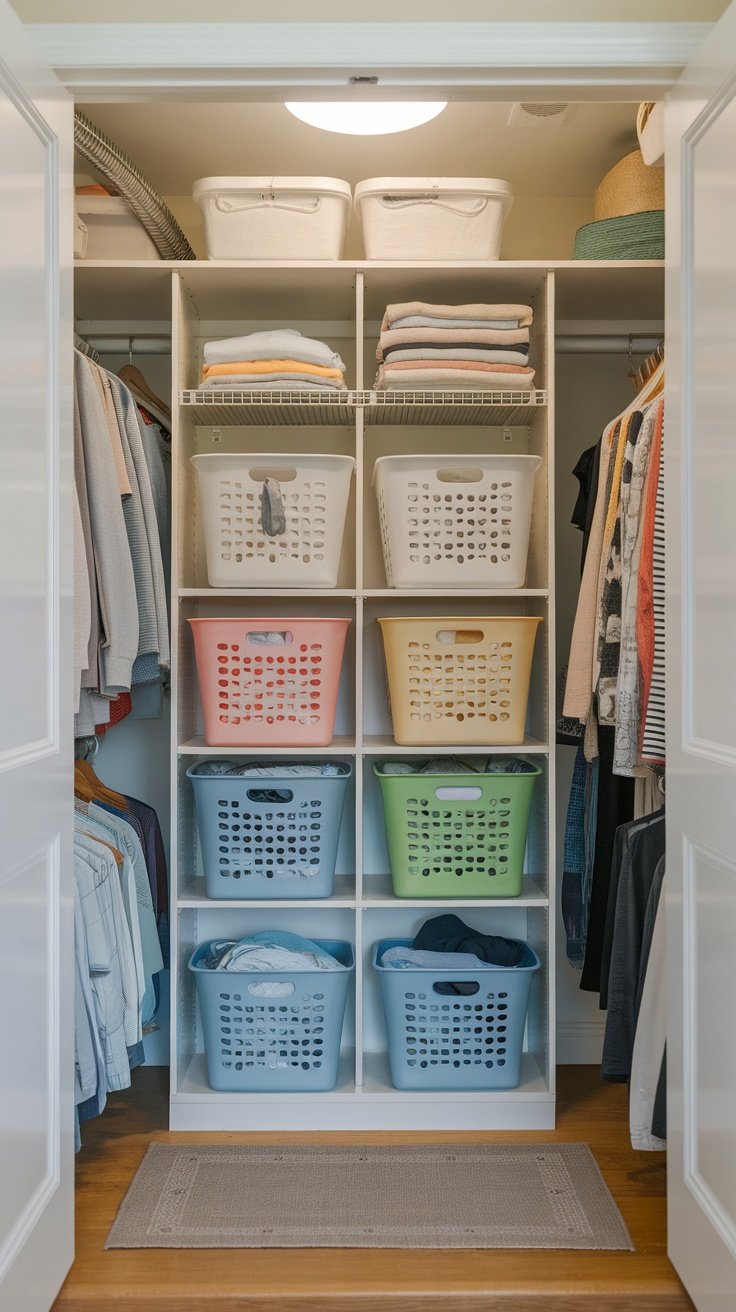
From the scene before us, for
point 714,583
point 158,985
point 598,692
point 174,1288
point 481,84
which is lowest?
point 174,1288

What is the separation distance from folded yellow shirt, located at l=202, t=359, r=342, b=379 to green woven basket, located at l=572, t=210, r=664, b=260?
2.40 ft

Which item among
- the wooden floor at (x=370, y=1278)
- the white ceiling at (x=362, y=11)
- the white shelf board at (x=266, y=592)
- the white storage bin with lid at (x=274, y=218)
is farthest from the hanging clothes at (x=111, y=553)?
the wooden floor at (x=370, y=1278)

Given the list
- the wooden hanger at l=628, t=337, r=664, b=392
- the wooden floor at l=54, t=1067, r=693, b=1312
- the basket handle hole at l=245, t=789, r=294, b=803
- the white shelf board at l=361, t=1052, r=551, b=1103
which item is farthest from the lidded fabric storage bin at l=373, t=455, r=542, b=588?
the wooden floor at l=54, t=1067, r=693, b=1312

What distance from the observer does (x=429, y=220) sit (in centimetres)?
253

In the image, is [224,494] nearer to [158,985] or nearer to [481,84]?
[481,84]

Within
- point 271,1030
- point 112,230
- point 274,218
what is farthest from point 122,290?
point 271,1030

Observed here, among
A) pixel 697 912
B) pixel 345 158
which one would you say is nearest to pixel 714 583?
pixel 697 912

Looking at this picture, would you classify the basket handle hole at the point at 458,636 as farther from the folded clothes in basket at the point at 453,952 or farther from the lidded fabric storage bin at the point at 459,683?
the folded clothes in basket at the point at 453,952

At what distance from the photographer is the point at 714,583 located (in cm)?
161

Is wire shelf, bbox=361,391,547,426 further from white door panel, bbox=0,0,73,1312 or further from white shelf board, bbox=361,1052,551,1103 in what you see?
white shelf board, bbox=361,1052,551,1103

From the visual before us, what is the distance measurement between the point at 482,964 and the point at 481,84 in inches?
75.1

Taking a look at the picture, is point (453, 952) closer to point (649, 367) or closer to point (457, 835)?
point (457, 835)

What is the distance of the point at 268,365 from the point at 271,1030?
1611 mm

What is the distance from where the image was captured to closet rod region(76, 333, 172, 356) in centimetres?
290
